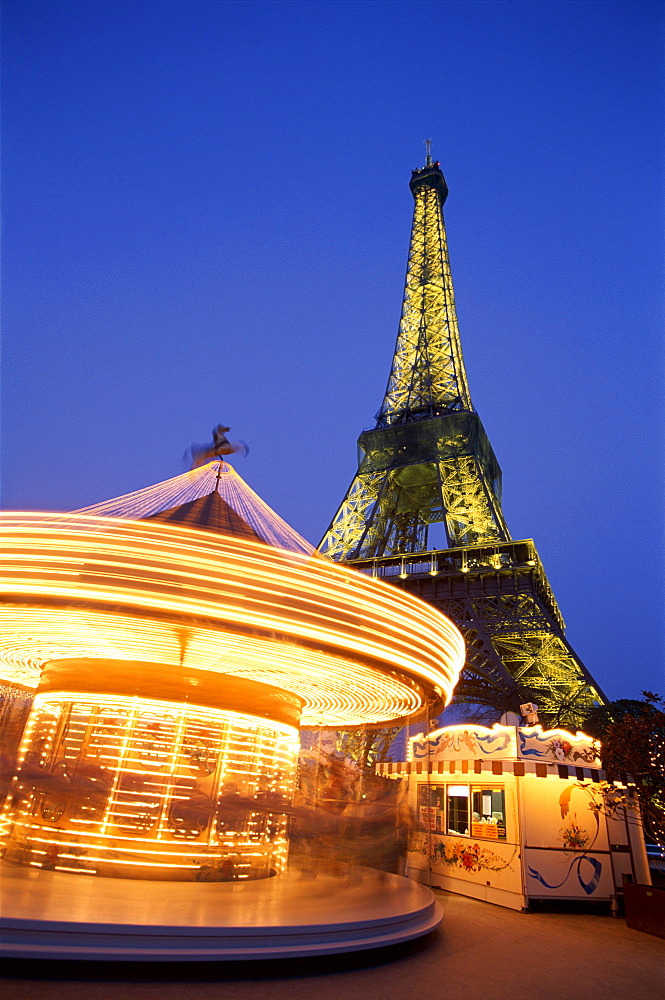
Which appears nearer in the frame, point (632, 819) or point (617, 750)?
point (617, 750)

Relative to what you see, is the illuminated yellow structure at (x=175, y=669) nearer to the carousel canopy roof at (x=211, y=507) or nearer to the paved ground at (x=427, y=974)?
the carousel canopy roof at (x=211, y=507)

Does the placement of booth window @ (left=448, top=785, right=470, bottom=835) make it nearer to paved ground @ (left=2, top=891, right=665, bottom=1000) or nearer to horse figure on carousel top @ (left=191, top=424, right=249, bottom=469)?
paved ground @ (left=2, top=891, right=665, bottom=1000)

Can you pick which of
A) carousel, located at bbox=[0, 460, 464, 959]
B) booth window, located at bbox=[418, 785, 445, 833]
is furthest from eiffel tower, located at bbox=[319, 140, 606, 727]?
carousel, located at bbox=[0, 460, 464, 959]

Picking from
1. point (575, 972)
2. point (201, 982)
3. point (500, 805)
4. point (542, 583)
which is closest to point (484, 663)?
point (542, 583)

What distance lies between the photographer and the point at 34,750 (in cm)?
793

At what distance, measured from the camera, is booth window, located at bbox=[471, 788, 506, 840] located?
10653 millimetres

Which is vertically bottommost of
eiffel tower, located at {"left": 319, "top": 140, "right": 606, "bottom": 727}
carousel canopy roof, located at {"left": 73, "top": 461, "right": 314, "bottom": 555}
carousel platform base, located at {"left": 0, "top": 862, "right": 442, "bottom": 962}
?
carousel platform base, located at {"left": 0, "top": 862, "right": 442, "bottom": 962}

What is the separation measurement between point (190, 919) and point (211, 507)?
16.9ft

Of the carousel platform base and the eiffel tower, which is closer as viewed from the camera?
the carousel platform base

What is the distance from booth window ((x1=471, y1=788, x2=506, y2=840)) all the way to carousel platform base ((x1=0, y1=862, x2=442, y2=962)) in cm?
332

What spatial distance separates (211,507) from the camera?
8898 millimetres

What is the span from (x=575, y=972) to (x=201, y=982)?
409cm

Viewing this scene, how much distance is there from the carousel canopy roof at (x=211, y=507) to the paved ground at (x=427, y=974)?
14.8 feet

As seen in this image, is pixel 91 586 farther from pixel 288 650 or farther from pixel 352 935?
Answer: pixel 352 935
